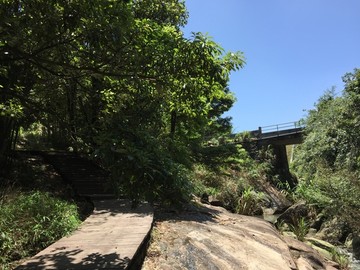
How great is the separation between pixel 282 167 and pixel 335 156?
1376 cm

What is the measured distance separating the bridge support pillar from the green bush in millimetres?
27716

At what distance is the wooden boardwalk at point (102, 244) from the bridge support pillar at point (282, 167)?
27.0 meters

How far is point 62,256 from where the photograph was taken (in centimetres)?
468

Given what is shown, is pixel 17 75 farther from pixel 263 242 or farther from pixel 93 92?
pixel 263 242

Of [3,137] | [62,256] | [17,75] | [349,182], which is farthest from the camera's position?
[349,182]

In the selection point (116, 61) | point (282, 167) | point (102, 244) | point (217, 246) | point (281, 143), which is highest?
point (281, 143)

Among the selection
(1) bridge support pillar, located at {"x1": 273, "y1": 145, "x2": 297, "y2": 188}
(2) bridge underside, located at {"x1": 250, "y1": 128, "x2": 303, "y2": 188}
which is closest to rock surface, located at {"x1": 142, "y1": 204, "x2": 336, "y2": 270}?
(1) bridge support pillar, located at {"x1": 273, "y1": 145, "x2": 297, "y2": 188}

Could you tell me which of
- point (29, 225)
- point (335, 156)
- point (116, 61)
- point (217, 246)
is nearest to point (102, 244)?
point (29, 225)

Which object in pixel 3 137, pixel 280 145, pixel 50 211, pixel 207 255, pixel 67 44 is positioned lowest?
pixel 207 255

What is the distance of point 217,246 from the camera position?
648 centimetres

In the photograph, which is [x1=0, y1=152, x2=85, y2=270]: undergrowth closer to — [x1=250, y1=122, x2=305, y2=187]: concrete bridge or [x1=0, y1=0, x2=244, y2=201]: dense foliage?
[x1=0, y1=0, x2=244, y2=201]: dense foliage

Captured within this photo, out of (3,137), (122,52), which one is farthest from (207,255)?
(3,137)

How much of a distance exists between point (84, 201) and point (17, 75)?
3.03m

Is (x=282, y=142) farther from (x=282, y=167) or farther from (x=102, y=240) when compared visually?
(x=102, y=240)
